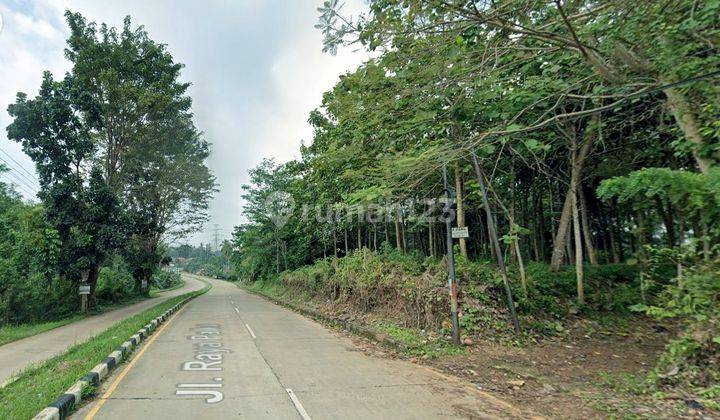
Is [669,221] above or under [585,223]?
under

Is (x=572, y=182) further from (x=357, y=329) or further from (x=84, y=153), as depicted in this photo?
(x=84, y=153)

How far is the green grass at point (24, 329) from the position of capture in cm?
1474

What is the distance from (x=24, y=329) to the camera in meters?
17.1

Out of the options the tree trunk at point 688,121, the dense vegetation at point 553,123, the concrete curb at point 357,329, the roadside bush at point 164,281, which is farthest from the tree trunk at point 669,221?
the roadside bush at point 164,281

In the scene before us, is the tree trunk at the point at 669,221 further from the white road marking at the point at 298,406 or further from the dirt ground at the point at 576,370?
the white road marking at the point at 298,406

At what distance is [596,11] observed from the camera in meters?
5.29

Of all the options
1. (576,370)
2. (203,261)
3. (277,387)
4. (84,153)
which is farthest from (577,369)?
(203,261)

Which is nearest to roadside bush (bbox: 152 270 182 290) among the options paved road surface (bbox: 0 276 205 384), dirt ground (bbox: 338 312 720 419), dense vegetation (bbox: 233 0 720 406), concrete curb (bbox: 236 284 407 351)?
paved road surface (bbox: 0 276 205 384)

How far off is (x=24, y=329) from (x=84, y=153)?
874cm

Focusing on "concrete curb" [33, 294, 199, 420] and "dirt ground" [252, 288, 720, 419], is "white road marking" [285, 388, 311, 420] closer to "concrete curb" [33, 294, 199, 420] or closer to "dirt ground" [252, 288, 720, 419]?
"concrete curb" [33, 294, 199, 420]

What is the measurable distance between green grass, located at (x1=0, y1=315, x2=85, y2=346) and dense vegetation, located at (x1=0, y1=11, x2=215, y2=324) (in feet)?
2.65

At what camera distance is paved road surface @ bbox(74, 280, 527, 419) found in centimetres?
510

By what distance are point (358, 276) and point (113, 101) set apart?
16.6 meters

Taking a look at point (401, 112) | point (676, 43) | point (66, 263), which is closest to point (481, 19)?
point (401, 112)
